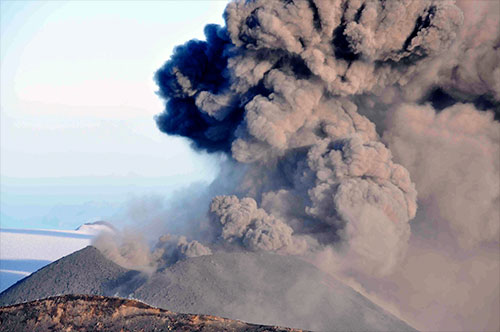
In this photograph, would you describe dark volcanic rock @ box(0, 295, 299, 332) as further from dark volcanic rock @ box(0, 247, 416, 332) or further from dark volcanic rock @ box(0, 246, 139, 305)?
dark volcanic rock @ box(0, 246, 139, 305)

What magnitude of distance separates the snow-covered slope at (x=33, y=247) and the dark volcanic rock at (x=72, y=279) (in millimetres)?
7461

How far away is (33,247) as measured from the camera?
124ft

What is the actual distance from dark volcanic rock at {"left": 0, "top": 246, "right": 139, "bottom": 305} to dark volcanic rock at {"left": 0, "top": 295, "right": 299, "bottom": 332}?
13.5m

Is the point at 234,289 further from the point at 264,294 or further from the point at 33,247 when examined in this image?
the point at 33,247

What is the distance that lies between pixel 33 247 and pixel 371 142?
29.0m

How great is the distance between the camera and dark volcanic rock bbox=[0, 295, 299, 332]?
4059 millimetres

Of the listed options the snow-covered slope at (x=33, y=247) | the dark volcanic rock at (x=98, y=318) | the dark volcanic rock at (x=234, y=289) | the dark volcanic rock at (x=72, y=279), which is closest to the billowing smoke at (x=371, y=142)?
the dark volcanic rock at (x=234, y=289)

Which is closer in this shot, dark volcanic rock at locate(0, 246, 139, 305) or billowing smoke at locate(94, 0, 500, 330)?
dark volcanic rock at locate(0, 246, 139, 305)

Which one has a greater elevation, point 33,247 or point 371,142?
point 371,142

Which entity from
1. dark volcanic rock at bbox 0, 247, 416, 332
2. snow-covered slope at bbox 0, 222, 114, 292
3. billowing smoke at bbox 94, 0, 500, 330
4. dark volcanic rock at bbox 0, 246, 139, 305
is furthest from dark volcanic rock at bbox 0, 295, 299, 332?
snow-covered slope at bbox 0, 222, 114, 292

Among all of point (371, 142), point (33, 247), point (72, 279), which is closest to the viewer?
point (72, 279)

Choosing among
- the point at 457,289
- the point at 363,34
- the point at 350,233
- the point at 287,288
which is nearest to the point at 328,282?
the point at 287,288

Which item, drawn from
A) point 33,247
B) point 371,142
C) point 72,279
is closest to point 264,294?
point 72,279

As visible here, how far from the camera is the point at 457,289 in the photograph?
2302cm
